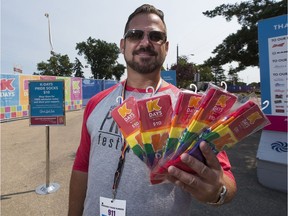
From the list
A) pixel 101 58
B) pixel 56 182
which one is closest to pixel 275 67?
pixel 56 182

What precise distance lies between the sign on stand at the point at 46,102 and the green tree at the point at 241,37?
9.37 meters

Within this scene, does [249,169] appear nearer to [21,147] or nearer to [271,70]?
[271,70]

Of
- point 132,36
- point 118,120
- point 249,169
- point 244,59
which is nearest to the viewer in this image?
point 118,120

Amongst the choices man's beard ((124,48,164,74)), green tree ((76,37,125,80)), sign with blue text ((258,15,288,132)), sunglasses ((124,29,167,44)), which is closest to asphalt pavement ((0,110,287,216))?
sign with blue text ((258,15,288,132))

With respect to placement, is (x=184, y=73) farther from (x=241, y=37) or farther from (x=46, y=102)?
(x=46, y=102)

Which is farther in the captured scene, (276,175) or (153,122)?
(276,175)

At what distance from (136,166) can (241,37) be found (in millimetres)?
11740

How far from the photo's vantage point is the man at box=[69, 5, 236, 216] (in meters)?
1.07

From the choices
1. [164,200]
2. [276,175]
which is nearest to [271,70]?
[276,175]

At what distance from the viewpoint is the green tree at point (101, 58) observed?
59.7 meters

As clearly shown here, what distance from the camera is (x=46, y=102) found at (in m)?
5.18

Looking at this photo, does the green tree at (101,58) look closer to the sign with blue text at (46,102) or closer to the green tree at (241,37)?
the green tree at (241,37)

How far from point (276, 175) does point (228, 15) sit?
32.5ft

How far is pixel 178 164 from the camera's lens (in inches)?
37.6
